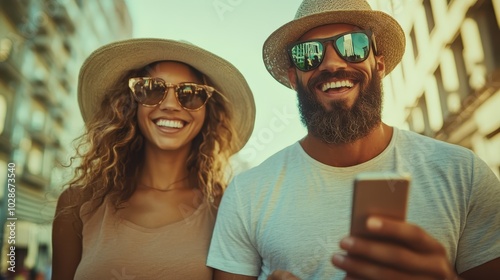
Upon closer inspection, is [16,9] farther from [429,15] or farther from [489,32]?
[489,32]

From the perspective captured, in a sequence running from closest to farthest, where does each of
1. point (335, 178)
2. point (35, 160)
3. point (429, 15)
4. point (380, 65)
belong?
point (335, 178) < point (380, 65) < point (429, 15) < point (35, 160)

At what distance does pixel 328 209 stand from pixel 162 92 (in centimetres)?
139

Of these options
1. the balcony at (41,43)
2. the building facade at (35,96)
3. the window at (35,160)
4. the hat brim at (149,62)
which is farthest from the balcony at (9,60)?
the hat brim at (149,62)

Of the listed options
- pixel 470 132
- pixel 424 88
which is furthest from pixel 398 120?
pixel 470 132

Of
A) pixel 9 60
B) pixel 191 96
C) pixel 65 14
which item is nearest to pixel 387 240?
pixel 191 96

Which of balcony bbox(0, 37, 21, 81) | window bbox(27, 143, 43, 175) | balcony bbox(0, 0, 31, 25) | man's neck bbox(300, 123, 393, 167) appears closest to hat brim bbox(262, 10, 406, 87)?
man's neck bbox(300, 123, 393, 167)

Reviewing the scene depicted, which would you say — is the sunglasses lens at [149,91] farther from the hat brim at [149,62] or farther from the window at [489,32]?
the window at [489,32]

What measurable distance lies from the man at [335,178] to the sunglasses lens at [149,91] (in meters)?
0.84

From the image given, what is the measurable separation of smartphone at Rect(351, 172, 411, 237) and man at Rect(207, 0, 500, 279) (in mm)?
742

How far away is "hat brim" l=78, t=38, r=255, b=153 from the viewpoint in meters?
2.68

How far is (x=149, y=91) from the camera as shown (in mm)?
2641

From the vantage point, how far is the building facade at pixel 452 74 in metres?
8.73

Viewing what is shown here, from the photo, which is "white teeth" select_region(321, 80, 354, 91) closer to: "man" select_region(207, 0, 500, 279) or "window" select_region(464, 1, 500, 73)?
"man" select_region(207, 0, 500, 279)

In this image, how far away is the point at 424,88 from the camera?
43.2 ft
